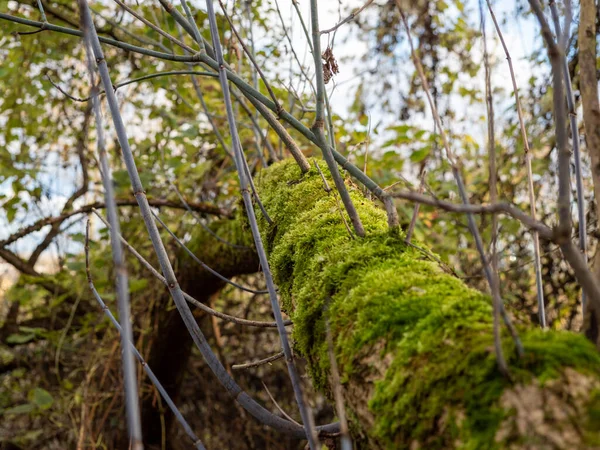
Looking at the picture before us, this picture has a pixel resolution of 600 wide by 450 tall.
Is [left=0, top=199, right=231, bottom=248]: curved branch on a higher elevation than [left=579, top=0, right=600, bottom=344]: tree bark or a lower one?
→ higher

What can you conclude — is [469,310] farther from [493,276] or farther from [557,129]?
[557,129]

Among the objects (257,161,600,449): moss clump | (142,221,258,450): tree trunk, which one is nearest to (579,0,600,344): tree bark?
(257,161,600,449): moss clump

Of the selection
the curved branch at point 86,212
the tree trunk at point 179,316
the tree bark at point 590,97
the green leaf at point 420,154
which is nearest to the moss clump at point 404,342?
the tree bark at point 590,97

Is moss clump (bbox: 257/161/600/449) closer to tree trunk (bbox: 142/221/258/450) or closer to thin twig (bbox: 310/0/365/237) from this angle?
thin twig (bbox: 310/0/365/237)

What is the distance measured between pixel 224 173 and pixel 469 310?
3.21 metres

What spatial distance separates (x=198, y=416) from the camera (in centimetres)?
411

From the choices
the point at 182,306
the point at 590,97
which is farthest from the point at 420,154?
the point at 182,306

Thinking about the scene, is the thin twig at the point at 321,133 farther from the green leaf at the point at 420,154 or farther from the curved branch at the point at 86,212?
the curved branch at the point at 86,212

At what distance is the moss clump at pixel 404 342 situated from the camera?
26.4 inches

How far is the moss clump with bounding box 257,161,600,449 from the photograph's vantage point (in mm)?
669

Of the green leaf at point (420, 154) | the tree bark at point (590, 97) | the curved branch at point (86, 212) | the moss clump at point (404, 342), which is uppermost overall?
the green leaf at point (420, 154)

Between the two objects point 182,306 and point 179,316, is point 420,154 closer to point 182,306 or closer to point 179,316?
point 179,316

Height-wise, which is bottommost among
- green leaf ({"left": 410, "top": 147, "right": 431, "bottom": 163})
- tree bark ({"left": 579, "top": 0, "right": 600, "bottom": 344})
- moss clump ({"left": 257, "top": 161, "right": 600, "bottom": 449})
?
moss clump ({"left": 257, "top": 161, "right": 600, "bottom": 449})

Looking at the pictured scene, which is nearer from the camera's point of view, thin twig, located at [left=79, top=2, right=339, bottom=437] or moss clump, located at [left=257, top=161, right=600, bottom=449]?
moss clump, located at [left=257, top=161, right=600, bottom=449]
